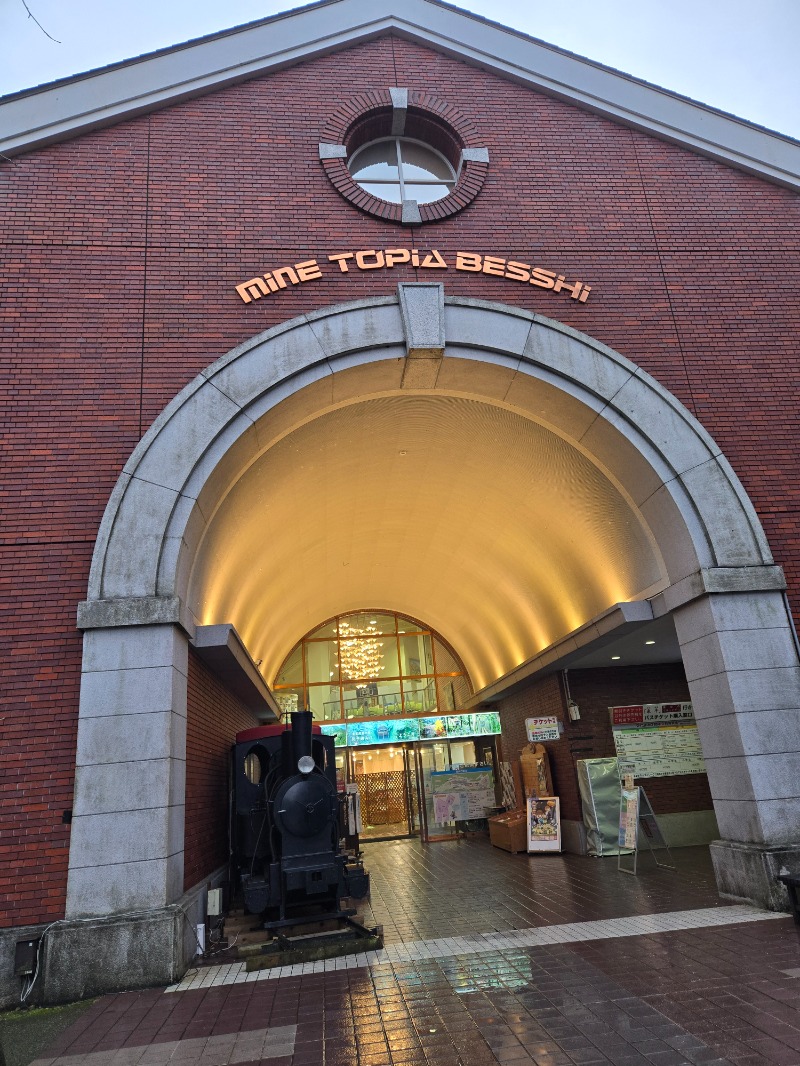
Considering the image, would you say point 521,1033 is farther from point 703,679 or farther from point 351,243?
point 351,243

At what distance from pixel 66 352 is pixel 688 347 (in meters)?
8.00

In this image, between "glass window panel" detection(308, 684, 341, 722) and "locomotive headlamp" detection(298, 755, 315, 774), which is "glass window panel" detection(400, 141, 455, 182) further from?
"glass window panel" detection(308, 684, 341, 722)

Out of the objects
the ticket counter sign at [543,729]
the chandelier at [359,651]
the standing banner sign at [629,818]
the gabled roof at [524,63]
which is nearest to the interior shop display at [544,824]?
the ticket counter sign at [543,729]

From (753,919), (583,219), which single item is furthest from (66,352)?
(753,919)

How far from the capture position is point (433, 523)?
1569 centimetres

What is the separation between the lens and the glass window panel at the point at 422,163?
36.2 ft

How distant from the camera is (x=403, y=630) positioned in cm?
2295

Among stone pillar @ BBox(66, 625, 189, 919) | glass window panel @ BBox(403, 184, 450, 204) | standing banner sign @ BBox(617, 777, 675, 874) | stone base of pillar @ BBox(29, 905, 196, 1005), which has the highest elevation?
glass window panel @ BBox(403, 184, 450, 204)

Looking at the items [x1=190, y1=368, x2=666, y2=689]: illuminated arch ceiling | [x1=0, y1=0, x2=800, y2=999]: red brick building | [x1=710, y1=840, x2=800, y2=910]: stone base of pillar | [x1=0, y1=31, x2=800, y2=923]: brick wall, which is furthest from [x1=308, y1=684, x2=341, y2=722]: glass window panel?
[x1=0, y1=31, x2=800, y2=923]: brick wall

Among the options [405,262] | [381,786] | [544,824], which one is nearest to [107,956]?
[405,262]

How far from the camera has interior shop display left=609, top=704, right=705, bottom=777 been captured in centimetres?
1384

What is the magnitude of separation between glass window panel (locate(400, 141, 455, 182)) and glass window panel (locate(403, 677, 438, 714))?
15.2 m

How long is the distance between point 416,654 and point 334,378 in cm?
1475

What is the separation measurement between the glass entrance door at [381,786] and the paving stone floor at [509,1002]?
12.3 meters
